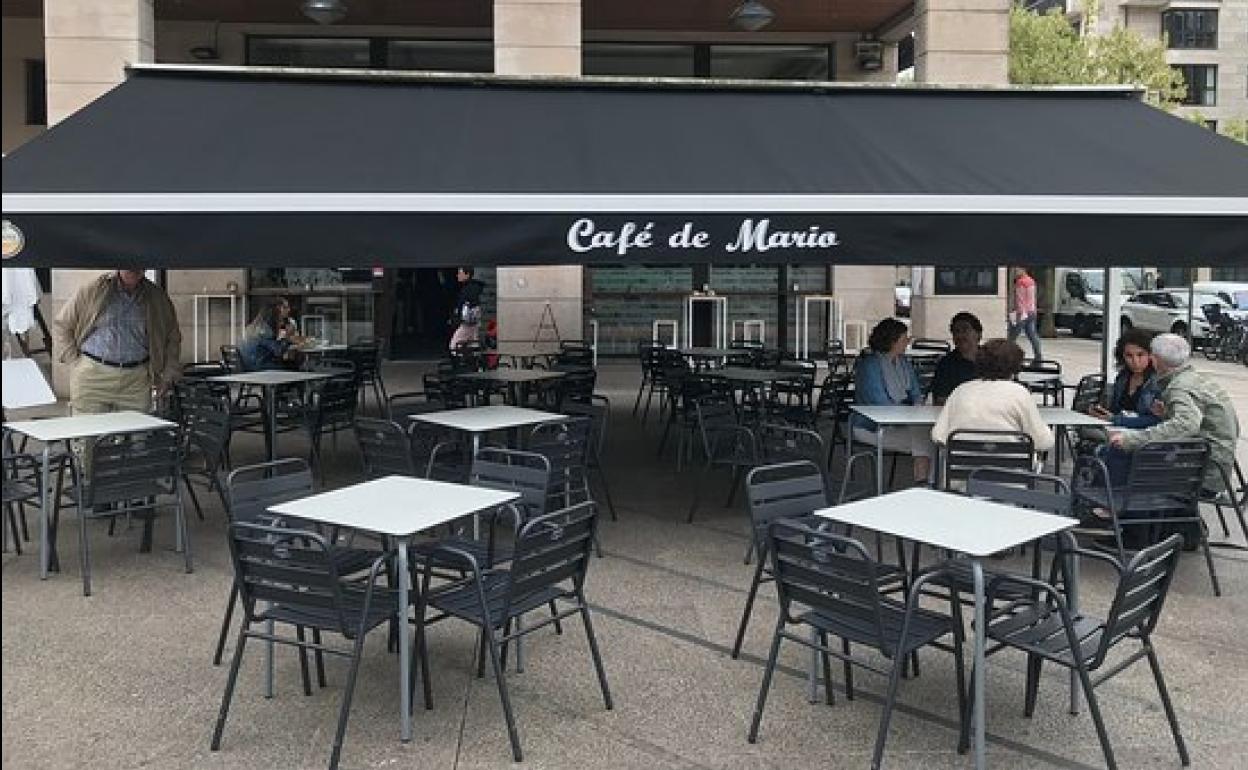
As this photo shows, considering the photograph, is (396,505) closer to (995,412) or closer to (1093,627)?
(1093,627)

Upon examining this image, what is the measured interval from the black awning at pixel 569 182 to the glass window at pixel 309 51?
36.8 ft

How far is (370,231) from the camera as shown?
5.92 metres

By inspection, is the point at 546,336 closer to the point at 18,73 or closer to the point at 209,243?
the point at 209,243

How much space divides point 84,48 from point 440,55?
6.54 m

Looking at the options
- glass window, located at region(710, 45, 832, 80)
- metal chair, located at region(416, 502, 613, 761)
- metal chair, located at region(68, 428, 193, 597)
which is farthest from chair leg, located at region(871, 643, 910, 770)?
glass window, located at region(710, 45, 832, 80)

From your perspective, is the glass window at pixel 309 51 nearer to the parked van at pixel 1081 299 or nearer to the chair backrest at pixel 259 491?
the chair backrest at pixel 259 491

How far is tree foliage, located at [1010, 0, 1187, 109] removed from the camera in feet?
106

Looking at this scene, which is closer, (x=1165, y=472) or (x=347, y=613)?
(x=347, y=613)

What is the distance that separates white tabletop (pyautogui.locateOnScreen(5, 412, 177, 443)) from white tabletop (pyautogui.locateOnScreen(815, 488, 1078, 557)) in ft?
Result: 14.4

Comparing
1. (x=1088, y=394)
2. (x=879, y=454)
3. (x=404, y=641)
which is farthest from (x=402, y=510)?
(x=1088, y=394)

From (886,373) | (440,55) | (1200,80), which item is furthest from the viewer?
(1200,80)

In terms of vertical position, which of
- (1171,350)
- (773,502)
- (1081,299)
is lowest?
(773,502)

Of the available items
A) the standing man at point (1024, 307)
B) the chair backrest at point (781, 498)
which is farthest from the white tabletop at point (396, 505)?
the standing man at point (1024, 307)

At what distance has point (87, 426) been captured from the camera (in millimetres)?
6664
